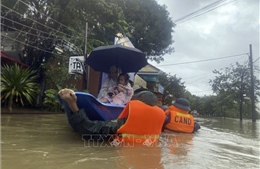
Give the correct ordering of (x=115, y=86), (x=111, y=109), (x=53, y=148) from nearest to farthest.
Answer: (x=53, y=148) < (x=111, y=109) < (x=115, y=86)

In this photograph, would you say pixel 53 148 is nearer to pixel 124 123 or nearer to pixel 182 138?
pixel 124 123

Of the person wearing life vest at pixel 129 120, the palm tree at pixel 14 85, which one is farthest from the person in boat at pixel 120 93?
the palm tree at pixel 14 85

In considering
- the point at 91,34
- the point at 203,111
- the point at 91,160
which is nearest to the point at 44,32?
the point at 91,34

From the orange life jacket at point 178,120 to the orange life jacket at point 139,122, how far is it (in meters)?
1.59

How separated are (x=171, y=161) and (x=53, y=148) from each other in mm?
1552

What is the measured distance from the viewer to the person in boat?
5219mm

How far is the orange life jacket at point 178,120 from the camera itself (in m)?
5.33

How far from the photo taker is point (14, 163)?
2445 mm

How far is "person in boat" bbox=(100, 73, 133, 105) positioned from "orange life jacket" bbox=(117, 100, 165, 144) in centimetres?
152

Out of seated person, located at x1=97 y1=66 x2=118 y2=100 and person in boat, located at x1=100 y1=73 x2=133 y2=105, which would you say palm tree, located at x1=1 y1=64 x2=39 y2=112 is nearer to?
seated person, located at x1=97 y1=66 x2=118 y2=100

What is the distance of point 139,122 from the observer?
3.57m

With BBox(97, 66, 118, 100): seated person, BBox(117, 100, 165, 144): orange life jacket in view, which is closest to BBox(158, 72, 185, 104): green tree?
BBox(97, 66, 118, 100): seated person

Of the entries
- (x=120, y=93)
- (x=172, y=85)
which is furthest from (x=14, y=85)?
(x=172, y=85)

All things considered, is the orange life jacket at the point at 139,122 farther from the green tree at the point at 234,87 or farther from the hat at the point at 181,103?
the green tree at the point at 234,87
